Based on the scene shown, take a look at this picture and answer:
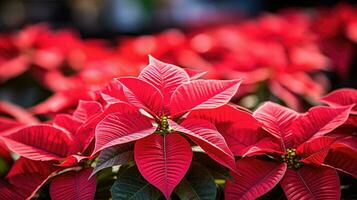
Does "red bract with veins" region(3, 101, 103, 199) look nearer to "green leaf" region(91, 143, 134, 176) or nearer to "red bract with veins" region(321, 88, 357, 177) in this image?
"green leaf" region(91, 143, 134, 176)

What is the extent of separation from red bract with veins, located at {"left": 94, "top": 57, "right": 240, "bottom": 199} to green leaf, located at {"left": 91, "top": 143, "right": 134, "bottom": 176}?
24 mm

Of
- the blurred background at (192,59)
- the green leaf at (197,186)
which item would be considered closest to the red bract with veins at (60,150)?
the green leaf at (197,186)

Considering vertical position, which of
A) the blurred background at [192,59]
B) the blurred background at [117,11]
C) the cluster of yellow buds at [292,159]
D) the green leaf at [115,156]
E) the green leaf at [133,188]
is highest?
the green leaf at [115,156]

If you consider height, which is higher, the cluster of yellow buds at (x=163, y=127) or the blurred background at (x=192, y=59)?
the cluster of yellow buds at (x=163, y=127)

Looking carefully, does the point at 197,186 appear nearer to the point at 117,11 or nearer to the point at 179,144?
the point at 179,144

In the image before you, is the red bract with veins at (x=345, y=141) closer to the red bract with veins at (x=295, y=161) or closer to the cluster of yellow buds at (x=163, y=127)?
the red bract with veins at (x=295, y=161)

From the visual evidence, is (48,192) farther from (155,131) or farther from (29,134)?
(155,131)

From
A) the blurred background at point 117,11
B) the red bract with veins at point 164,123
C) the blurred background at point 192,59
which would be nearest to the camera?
the red bract with veins at point 164,123

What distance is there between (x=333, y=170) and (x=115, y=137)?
31cm

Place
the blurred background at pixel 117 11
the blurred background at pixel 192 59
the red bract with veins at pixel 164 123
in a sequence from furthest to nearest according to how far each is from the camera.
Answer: the blurred background at pixel 117 11, the blurred background at pixel 192 59, the red bract with veins at pixel 164 123

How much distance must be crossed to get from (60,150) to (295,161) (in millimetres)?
344

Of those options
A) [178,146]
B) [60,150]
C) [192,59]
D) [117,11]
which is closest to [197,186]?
[178,146]

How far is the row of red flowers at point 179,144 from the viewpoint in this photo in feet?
2.70

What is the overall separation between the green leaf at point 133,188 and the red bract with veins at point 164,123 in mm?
36
